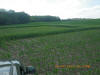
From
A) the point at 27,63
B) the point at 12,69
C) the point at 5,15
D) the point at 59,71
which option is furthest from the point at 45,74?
the point at 5,15

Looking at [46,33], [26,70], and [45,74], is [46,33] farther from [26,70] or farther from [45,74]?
[26,70]

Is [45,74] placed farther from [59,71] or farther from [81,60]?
[81,60]

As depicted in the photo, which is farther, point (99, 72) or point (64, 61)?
point (64, 61)

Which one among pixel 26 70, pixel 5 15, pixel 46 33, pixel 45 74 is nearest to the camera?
pixel 26 70

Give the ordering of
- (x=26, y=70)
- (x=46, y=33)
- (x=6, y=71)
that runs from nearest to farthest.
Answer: (x=6, y=71), (x=26, y=70), (x=46, y=33)

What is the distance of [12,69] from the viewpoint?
1824 millimetres

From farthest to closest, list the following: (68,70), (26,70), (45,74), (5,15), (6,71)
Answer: (5,15)
(68,70)
(45,74)
(26,70)
(6,71)

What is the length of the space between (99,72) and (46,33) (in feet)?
37.5

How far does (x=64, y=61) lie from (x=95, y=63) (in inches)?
59.6

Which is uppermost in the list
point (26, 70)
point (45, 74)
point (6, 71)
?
point (6, 71)

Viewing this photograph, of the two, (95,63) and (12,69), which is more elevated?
(12,69)

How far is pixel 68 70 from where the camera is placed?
5133mm

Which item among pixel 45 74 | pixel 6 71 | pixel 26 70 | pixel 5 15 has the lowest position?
pixel 45 74

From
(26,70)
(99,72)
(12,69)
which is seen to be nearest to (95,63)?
(99,72)
